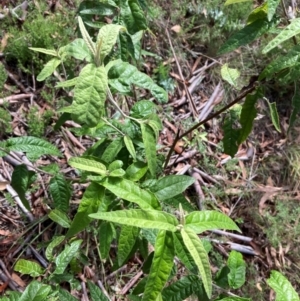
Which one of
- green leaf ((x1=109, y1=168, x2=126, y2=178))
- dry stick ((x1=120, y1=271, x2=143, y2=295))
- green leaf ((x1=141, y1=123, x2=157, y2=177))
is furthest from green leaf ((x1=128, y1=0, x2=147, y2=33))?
dry stick ((x1=120, y1=271, x2=143, y2=295))

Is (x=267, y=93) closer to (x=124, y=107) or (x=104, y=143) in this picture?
(x=124, y=107)

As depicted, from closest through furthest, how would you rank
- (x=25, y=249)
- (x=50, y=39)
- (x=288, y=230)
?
(x=25, y=249) → (x=50, y=39) → (x=288, y=230)

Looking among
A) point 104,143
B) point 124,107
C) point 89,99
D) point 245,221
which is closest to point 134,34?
point 104,143

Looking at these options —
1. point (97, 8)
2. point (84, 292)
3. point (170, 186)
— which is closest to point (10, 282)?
point (84, 292)

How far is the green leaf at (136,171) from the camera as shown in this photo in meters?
1.54

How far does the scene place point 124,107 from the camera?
270 cm

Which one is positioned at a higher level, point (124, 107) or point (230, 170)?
point (124, 107)

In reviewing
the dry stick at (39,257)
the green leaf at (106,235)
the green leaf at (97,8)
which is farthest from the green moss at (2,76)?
→ the green leaf at (106,235)

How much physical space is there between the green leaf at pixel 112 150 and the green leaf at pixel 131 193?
7.9 inches

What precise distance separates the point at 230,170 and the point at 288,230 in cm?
53

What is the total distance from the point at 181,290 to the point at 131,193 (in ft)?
1.41

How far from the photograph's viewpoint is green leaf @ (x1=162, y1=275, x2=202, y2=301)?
1496 millimetres

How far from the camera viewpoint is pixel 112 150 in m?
1.58

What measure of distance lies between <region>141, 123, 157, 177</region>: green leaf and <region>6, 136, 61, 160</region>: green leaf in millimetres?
401
